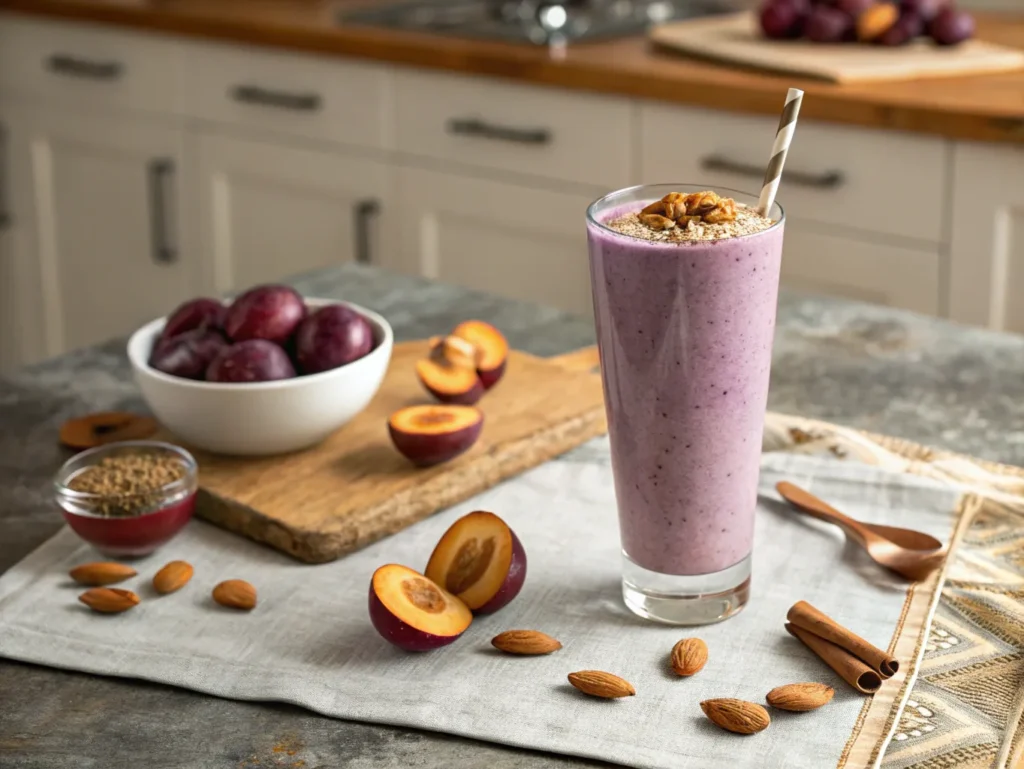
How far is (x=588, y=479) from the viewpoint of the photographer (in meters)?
1.16

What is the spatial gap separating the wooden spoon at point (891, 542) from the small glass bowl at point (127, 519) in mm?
476

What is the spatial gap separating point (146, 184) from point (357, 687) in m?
2.55

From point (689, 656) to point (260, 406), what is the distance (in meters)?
0.43

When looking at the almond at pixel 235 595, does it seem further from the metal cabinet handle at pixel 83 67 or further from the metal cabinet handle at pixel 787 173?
the metal cabinet handle at pixel 83 67

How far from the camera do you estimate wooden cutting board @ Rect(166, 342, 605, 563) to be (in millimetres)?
1051

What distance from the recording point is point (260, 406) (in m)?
1.12

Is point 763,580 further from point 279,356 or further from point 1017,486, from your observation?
point 279,356

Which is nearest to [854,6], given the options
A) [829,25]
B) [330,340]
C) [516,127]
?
[829,25]

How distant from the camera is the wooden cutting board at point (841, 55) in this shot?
7.41ft

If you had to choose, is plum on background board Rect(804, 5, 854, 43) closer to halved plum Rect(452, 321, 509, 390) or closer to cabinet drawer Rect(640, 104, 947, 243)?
cabinet drawer Rect(640, 104, 947, 243)

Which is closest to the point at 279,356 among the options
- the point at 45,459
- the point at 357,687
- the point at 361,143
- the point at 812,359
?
the point at 45,459

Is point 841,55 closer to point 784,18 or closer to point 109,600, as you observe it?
point 784,18

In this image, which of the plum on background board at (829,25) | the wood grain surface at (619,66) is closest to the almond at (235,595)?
the wood grain surface at (619,66)

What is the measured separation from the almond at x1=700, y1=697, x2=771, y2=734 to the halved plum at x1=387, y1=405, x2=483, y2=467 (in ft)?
1.25
